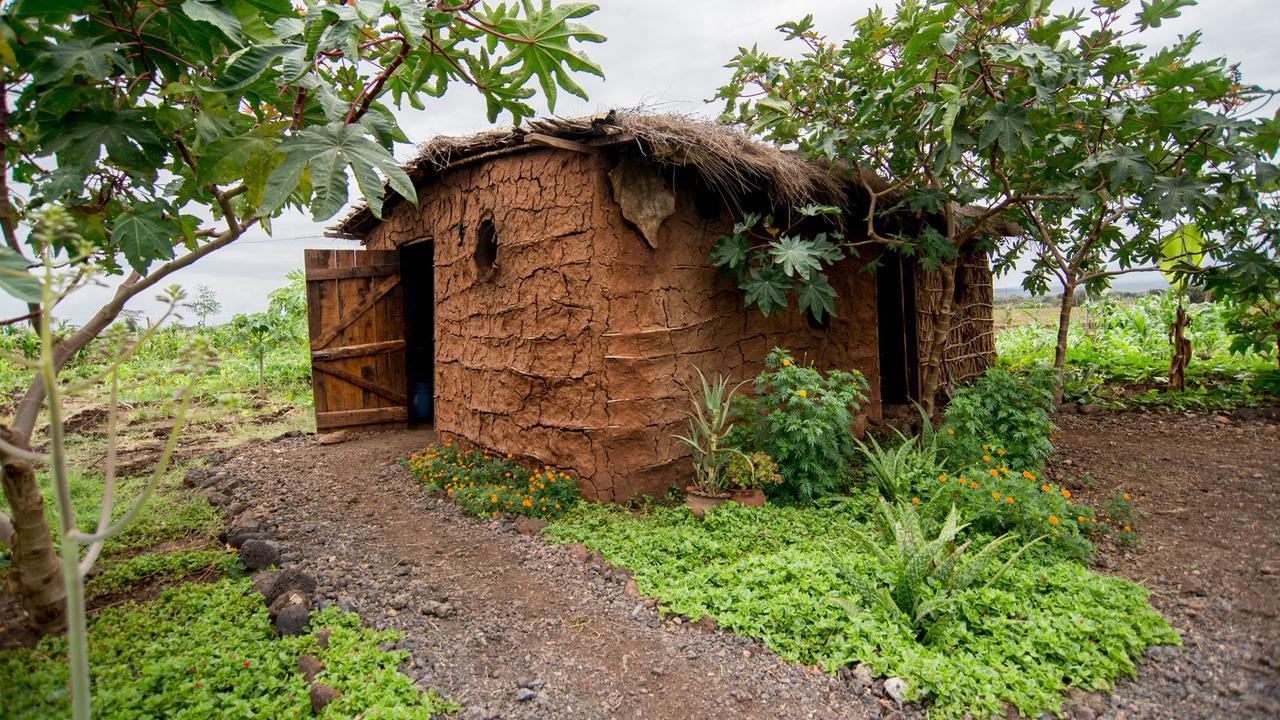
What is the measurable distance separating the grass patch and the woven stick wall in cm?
344

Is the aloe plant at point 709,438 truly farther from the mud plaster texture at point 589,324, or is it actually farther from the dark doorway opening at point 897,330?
the dark doorway opening at point 897,330

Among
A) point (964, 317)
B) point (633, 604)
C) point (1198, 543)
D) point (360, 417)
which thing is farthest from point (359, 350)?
point (1198, 543)

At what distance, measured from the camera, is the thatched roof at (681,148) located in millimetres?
4203

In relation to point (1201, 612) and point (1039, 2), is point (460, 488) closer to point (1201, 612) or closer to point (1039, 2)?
point (1201, 612)

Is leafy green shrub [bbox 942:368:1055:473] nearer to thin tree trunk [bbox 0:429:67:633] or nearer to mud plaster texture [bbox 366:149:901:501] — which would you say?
mud plaster texture [bbox 366:149:901:501]

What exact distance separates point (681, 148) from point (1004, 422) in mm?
3311

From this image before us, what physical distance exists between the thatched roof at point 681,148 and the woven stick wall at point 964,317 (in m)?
1.88

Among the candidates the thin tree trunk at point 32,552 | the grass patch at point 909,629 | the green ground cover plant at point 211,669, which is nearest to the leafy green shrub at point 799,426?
the grass patch at point 909,629

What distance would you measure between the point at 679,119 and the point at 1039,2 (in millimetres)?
2298

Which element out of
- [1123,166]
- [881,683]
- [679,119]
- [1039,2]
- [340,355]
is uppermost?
[1039,2]

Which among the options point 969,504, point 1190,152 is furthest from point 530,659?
point 1190,152

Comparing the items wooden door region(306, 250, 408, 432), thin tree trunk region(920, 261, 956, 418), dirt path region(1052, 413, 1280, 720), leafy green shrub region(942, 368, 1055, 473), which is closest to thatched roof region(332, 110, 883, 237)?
thin tree trunk region(920, 261, 956, 418)

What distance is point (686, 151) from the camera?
4.22 m

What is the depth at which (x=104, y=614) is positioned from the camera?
2797 millimetres
